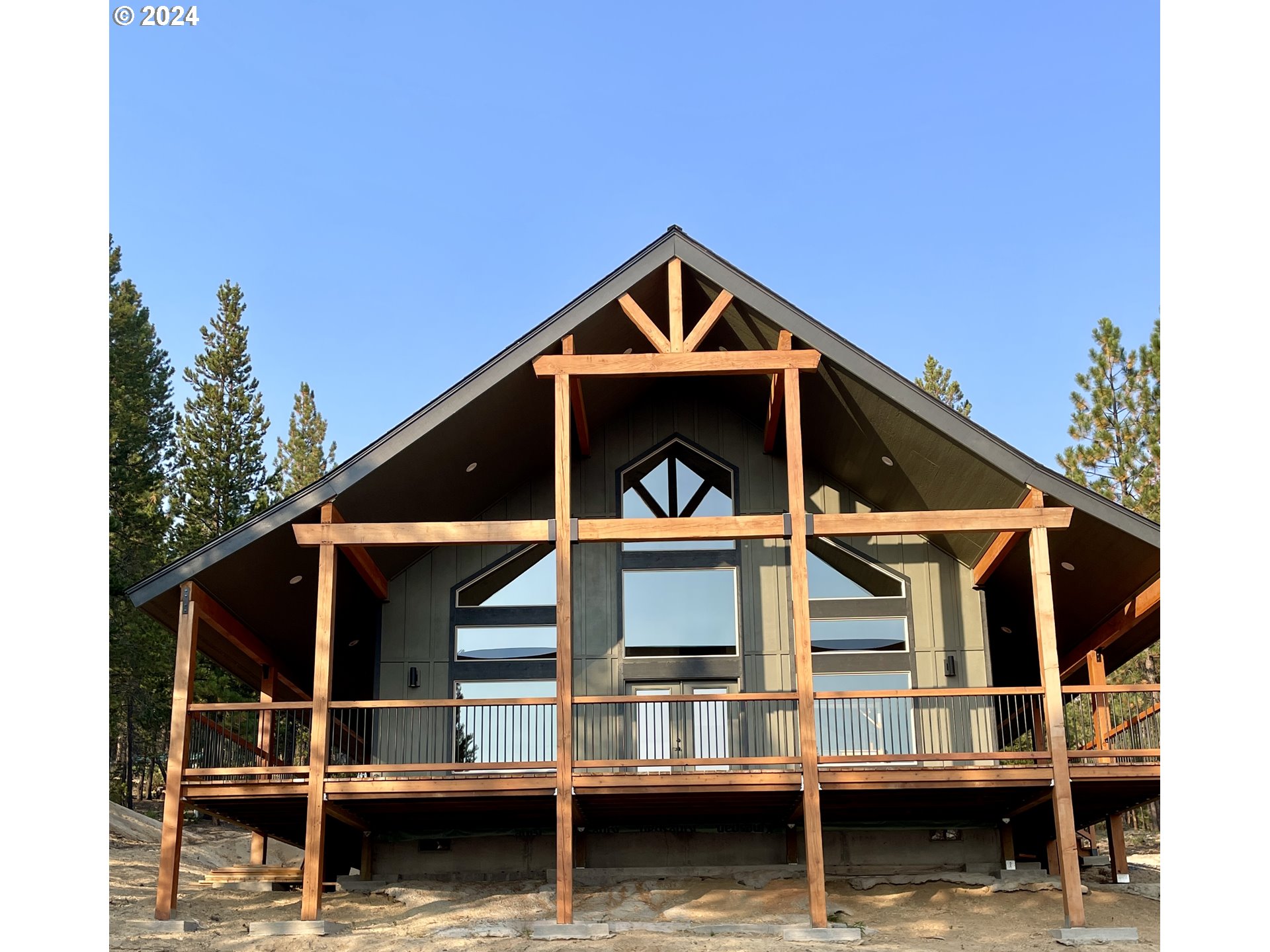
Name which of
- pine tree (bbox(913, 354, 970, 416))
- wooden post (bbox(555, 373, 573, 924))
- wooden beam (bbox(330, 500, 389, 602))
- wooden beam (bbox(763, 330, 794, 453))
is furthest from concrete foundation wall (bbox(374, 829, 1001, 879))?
pine tree (bbox(913, 354, 970, 416))

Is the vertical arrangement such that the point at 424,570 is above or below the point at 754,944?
above

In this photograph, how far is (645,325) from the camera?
15602 millimetres

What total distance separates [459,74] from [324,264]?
29.4m

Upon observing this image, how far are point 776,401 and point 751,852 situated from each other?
20.2ft

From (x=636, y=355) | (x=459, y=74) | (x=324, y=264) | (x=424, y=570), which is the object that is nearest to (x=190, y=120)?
(x=459, y=74)

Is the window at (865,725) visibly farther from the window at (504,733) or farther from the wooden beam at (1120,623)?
the window at (504,733)

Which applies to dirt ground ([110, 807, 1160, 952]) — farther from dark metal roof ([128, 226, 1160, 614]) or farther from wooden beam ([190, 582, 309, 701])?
dark metal roof ([128, 226, 1160, 614])

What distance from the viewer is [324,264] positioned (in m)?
62.2

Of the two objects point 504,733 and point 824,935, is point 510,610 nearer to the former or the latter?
point 504,733

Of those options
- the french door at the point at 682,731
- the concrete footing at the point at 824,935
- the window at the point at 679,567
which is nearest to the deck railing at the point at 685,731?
the french door at the point at 682,731

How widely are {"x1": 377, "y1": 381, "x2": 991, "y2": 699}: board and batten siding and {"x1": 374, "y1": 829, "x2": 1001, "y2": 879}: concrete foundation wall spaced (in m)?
2.06

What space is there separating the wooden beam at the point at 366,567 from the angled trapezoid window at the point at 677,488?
343 cm

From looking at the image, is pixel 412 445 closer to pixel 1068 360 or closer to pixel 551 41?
pixel 551 41

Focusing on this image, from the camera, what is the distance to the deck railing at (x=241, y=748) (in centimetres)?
1493
